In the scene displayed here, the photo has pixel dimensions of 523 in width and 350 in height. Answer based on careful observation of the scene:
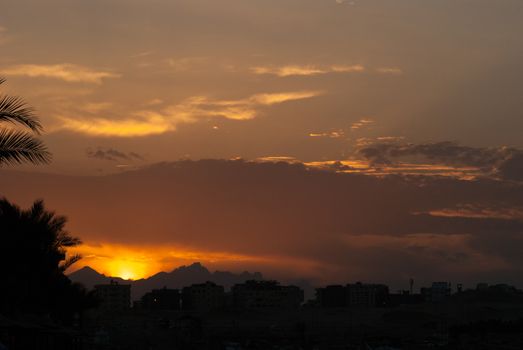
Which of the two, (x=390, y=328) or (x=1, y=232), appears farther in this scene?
(x=390, y=328)

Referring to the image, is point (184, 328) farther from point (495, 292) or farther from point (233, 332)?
point (495, 292)

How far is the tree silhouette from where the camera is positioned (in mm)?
35375

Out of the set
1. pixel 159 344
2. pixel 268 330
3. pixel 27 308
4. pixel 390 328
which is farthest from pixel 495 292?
pixel 27 308

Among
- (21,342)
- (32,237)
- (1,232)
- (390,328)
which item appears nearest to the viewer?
(1,232)

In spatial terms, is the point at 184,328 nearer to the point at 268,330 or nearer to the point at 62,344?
the point at 268,330

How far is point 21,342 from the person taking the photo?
4053cm

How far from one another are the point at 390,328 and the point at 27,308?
345 ft

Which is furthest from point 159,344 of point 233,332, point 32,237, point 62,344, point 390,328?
point 32,237

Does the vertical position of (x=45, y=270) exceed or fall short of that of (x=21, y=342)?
it exceeds it

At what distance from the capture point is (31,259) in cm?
3738

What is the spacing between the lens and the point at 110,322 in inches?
5625

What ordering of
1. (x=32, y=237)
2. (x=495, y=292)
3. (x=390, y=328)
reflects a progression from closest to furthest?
(x=32, y=237) → (x=390, y=328) → (x=495, y=292)

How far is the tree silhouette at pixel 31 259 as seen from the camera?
35.4m

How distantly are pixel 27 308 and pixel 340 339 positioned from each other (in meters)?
86.0
